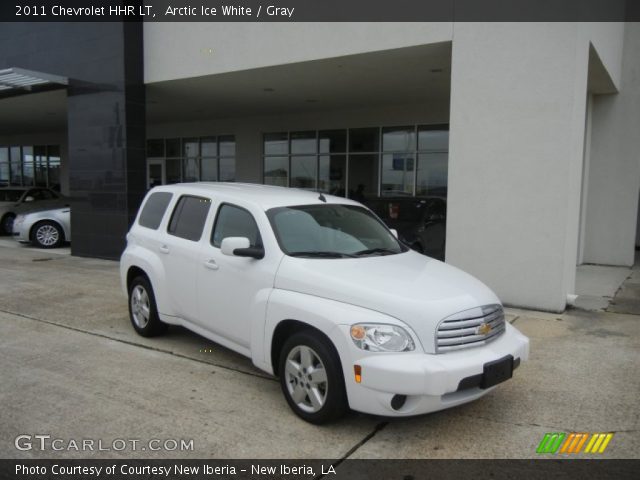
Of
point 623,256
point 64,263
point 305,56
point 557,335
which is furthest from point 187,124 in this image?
point 557,335

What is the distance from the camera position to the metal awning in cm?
1142

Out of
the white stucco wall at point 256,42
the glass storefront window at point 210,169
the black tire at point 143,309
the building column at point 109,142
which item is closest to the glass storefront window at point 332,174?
the glass storefront window at point 210,169

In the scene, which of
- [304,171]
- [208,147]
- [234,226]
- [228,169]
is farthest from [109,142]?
[234,226]

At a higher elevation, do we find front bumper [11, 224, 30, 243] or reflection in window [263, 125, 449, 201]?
reflection in window [263, 125, 449, 201]

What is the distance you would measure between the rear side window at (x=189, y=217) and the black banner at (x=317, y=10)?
4760mm

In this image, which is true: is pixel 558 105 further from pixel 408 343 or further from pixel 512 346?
pixel 408 343

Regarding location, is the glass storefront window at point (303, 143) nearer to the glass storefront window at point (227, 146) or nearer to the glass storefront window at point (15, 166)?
the glass storefront window at point (227, 146)

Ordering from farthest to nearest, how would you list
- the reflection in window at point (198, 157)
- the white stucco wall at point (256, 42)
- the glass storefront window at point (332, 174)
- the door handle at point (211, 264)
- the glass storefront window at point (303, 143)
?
the reflection in window at point (198, 157) → the glass storefront window at point (303, 143) → the glass storefront window at point (332, 174) → the white stucco wall at point (256, 42) → the door handle at point (211, 264)

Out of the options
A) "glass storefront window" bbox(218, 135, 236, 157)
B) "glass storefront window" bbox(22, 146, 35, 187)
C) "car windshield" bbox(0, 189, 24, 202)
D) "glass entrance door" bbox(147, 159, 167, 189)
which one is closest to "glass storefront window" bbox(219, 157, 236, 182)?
"glass storefront window" bbox(218, 135, 236, 157)

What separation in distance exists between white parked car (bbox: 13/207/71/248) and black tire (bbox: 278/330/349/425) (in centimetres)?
1205

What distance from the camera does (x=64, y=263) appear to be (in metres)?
11.7

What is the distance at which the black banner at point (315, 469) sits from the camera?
3.36 meters

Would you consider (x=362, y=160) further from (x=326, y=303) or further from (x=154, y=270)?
(x=326, y=303)

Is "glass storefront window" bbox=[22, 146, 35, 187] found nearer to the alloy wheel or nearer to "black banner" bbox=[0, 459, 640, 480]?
"black banner" bbox=[0, 459, 640, 480]
